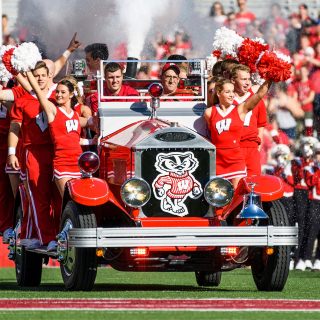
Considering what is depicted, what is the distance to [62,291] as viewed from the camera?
15750 millimetres

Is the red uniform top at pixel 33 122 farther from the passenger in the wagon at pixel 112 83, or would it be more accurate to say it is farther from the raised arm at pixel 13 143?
the passenger in the wagon at pixel 112 83

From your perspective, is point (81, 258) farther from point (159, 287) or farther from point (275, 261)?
point (159, 287)

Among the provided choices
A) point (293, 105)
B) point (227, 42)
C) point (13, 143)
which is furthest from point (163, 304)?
point (293, 105)

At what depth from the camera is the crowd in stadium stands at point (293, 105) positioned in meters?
24.9

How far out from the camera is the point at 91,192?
15195 millimetres

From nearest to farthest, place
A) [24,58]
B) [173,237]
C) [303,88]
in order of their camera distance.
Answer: [173,237]
[24,58]
[303,88]

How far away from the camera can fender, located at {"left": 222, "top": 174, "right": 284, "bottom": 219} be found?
15438 millimetres

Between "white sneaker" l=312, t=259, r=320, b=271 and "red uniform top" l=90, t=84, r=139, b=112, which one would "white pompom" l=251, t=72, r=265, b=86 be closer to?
"red uniform top" l=90, t=84, r=139, b=112

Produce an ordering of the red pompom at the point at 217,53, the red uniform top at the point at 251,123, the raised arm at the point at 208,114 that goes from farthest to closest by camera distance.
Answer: the red pompom at the point at 217,53
the red uniform top at the point at 251,123
the raised arm at the point at 208,114

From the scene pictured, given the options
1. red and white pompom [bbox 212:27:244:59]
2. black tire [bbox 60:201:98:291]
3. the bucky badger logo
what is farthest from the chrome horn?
red and white pompom [bbox 212:27:244:59]

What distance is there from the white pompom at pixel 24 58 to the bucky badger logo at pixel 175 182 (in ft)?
6.00

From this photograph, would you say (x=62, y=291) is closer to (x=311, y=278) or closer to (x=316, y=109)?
(x=311, y=278)

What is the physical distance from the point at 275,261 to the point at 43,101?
2.82 meters

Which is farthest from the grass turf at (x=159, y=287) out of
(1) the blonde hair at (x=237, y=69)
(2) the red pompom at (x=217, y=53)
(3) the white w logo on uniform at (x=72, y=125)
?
(2) the red pompom at (x=217, y=53)
